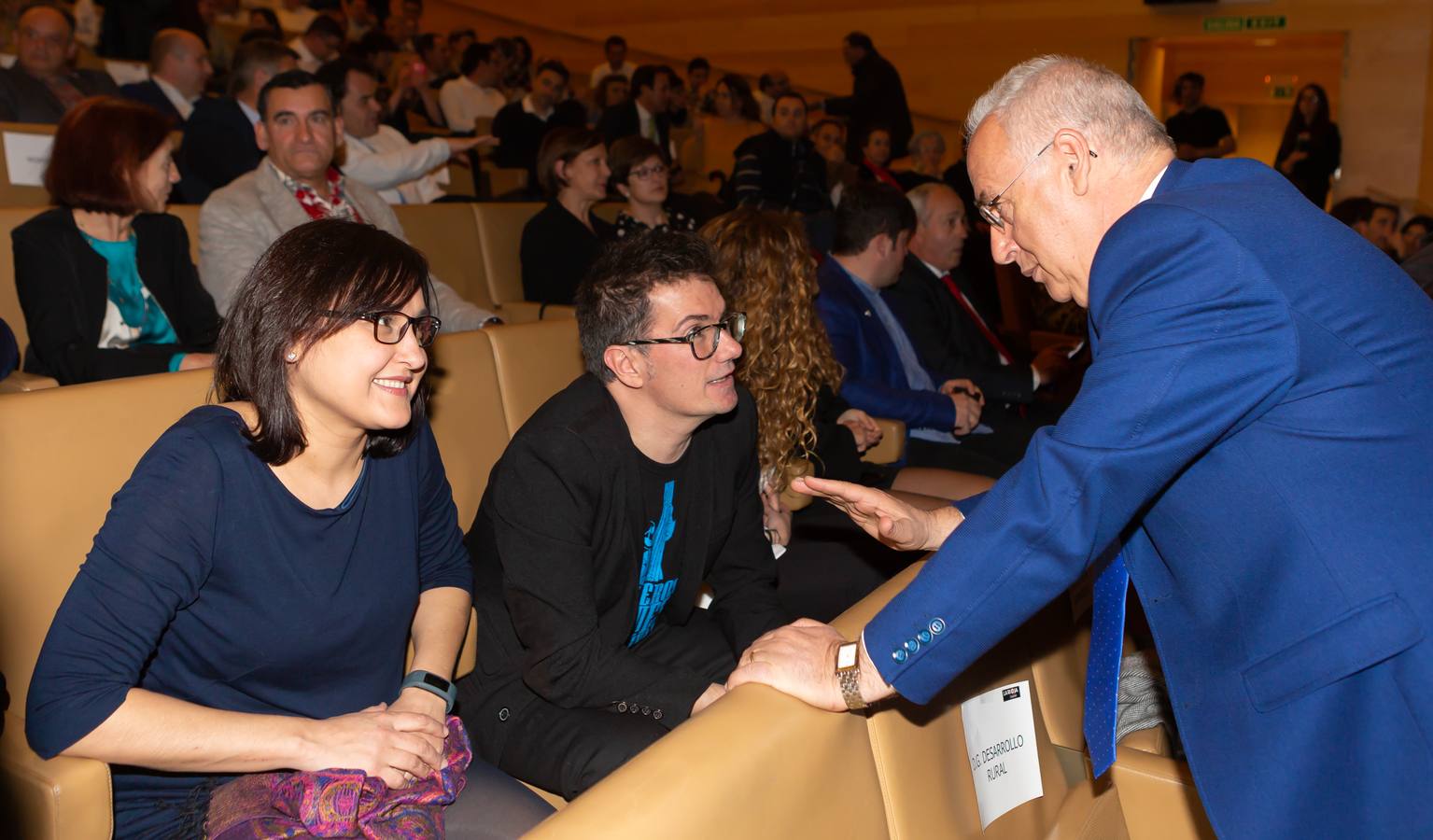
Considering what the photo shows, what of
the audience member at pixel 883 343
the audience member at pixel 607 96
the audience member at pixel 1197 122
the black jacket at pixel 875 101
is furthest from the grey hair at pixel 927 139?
the audience member at pixel 883 343

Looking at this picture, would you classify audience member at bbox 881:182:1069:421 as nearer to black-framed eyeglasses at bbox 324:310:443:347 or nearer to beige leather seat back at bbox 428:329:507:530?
beige leather seat back at bbox 428:329:507:530

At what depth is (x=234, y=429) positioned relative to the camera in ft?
4.40

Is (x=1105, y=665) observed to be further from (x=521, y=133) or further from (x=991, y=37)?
(x=991, y=37)

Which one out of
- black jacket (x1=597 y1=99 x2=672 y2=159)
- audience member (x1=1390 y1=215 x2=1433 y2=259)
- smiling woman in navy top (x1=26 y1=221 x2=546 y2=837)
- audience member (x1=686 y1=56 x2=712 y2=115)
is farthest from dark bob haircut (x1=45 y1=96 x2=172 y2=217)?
audience member (x1=686 y1=56 x2=712 y2=115)

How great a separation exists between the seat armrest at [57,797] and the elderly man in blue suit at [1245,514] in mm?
736

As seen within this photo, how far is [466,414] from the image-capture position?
6.98 ft

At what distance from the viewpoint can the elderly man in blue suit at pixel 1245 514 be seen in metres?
0.98

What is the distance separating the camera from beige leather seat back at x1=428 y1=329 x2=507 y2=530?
6.78 feet

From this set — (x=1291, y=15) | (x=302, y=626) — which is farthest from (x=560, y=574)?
(x=1291, y=15)

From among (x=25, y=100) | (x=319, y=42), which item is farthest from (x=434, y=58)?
(x=25, y=100)

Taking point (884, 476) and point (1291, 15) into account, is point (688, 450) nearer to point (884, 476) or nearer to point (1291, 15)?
point (884, 476)

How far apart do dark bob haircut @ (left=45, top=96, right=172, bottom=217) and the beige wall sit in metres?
8.80

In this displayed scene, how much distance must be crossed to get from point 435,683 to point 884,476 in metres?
1.76

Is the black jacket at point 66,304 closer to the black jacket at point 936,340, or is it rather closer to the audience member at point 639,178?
the audience member at point 639,178
